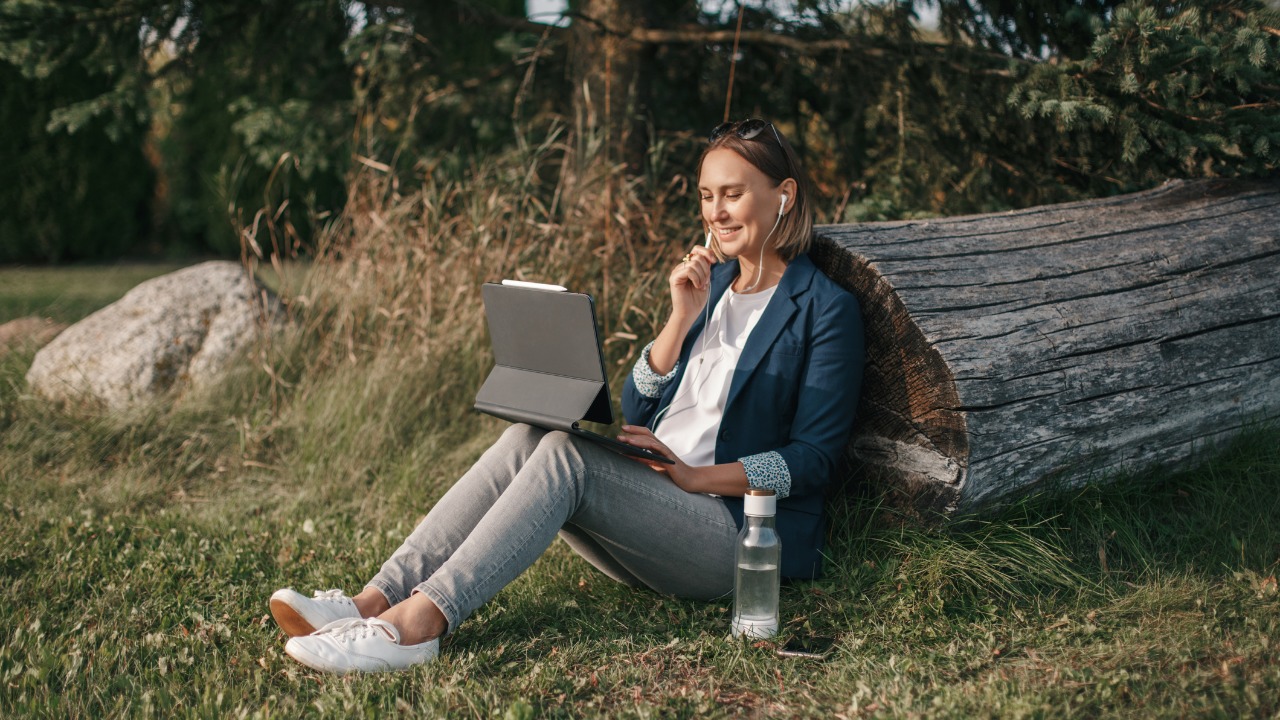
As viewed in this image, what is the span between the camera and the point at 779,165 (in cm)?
296

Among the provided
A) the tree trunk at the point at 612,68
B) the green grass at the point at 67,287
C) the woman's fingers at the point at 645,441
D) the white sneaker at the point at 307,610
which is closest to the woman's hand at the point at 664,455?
the woman's fingers at the point at 645,441

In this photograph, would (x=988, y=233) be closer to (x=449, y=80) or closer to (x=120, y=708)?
(x=120, y=708)

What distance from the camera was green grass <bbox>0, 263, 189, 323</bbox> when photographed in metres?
6.90

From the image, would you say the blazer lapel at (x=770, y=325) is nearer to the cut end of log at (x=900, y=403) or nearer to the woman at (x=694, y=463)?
the woman at (x=694, y=463)

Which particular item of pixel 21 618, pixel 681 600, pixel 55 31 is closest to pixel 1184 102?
pixel 681 600

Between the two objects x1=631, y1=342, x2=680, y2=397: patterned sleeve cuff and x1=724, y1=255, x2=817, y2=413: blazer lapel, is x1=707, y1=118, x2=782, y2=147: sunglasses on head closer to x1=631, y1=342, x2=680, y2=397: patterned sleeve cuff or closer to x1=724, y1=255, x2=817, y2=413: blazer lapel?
x1=724, y1=255, x2=817, y2=413: blazer lapel

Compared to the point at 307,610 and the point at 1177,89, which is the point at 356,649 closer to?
the point at 307,610

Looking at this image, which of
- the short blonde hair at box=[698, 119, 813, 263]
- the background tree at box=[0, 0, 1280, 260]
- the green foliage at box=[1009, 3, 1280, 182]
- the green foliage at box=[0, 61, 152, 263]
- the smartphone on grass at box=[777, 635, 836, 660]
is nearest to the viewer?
the smartphone on grass at box=[777, 635, 836, 660]

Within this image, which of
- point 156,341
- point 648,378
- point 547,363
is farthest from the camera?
point 156,341

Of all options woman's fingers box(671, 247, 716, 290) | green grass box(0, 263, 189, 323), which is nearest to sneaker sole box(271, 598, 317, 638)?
woman's fingers box(671, 247, 716, 290)

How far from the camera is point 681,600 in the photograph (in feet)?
10.2

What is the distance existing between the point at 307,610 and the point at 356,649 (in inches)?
7.2

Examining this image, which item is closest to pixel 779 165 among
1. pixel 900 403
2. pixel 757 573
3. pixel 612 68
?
pixel 900 403

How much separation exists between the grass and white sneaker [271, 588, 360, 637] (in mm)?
132
